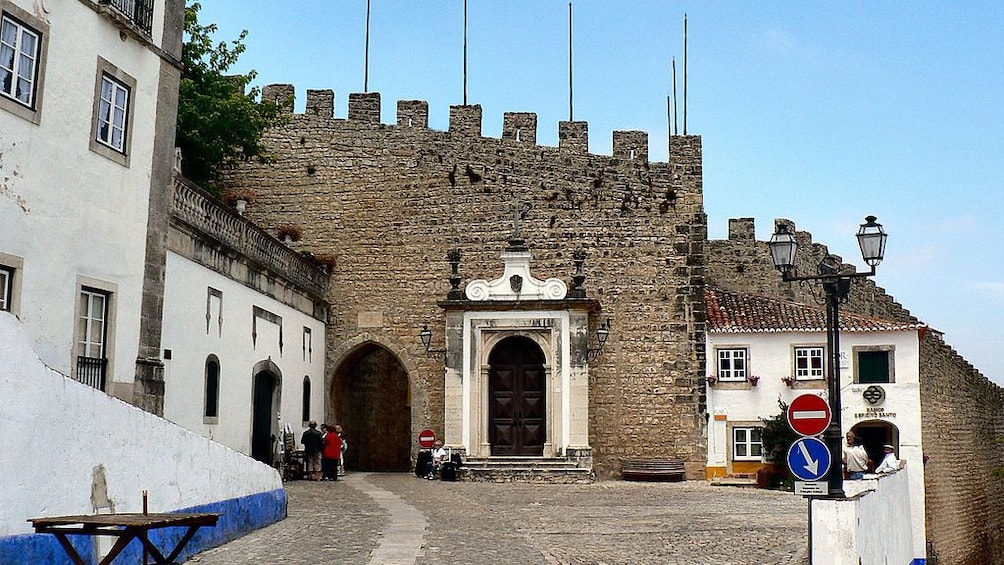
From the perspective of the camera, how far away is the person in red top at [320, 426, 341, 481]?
2019cm

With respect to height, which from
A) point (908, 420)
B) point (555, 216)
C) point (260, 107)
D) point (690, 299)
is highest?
point (260, 107)

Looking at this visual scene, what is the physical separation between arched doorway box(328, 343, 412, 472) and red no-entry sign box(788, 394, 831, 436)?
18.3m

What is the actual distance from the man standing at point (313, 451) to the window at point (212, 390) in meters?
2.94

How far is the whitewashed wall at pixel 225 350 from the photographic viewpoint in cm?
1557

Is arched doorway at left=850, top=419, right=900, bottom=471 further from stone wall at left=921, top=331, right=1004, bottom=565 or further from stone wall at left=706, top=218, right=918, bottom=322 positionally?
stone wall at left=706, top=218, right=918, bottom=322

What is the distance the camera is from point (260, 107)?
76.5ft

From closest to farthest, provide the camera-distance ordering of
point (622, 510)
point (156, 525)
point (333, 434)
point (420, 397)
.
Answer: point (156, 525)
point (622, 510)
point (333, 434)
point (420, 397)

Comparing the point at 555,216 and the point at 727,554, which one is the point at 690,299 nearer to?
the point at 555,216

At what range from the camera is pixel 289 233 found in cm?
2444

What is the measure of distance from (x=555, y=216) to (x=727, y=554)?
14173 millimetres

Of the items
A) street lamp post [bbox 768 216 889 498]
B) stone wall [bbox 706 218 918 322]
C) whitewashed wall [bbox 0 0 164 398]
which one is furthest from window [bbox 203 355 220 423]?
stone wall [bbox 706 218 918 322]

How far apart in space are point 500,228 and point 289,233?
16.1ft

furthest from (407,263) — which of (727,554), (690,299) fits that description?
(727,554)

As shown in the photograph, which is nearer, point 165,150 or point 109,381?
point 109,381
